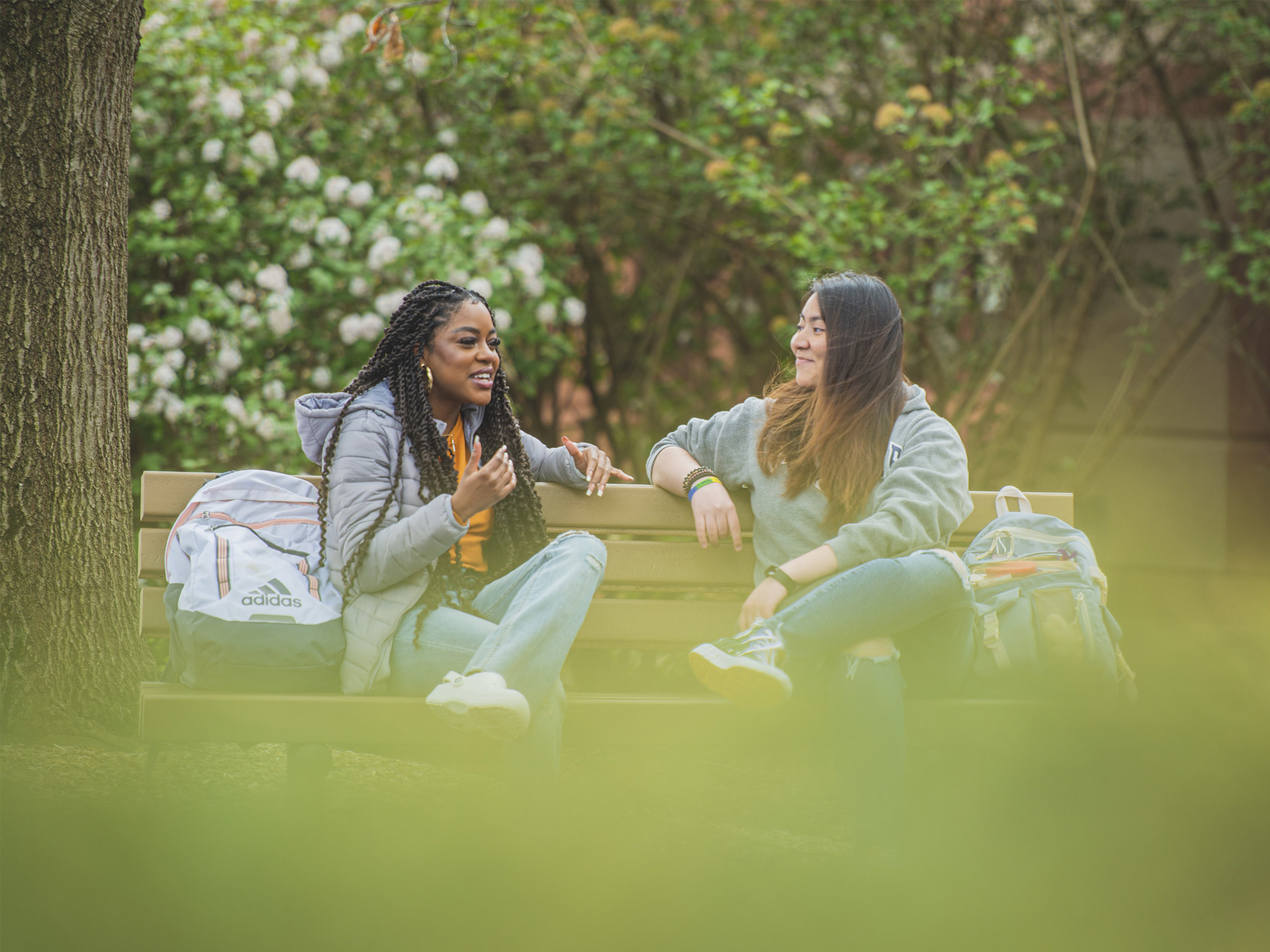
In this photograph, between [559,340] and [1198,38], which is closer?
[559,340]

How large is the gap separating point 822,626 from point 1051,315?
17.5 ft

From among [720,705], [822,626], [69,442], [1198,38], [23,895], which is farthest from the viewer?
[1198,38]

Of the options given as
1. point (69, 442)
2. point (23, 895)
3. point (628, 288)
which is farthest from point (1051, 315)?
point (23, 895)

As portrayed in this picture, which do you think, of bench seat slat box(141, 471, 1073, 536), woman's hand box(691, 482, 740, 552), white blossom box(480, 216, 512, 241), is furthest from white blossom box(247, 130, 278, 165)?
woman's hand box(691, 482, 740, 552)

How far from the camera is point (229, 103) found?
17.3 feet

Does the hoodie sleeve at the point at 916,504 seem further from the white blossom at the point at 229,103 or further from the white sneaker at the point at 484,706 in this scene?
the white blossom at the point at 229,103

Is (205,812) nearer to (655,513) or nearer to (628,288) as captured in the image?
(655,513)

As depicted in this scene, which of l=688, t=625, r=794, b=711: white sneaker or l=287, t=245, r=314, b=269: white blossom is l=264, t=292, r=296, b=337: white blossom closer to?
l=287, t=245, r=314, b=269: white blossom

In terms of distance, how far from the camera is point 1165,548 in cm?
749

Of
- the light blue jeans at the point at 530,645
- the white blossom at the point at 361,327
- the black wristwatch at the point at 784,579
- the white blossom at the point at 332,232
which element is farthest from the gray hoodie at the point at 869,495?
the white blossom at the point at 332,232

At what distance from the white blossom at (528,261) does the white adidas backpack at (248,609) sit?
2.86m

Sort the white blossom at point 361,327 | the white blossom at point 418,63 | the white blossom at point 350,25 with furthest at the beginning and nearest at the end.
→ the white blossom at point 418,63 → the white blossom at point 350,25 → the white blossom at point 361,327

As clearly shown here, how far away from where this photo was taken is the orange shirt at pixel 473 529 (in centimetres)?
296

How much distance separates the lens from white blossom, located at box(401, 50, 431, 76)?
19.4 ft
